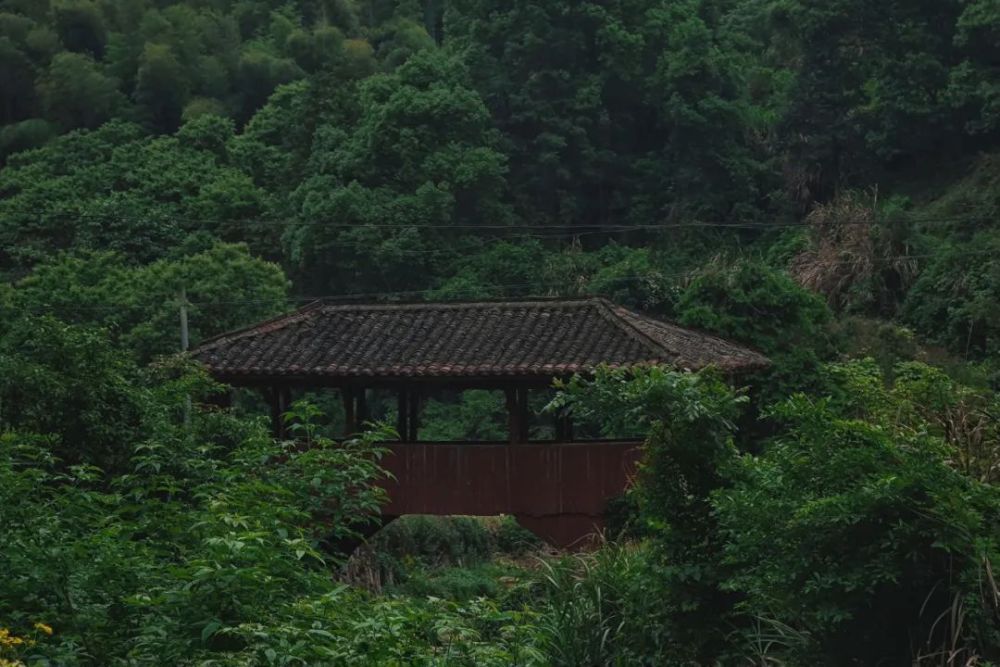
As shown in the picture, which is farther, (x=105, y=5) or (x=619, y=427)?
(x=105, y=5)

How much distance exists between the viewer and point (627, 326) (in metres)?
19.3

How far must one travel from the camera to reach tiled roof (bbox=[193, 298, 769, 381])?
18.8 m

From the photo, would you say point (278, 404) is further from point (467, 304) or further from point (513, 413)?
point (513, 413)

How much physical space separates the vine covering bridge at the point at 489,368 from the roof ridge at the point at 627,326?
0.02 meters

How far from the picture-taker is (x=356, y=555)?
Result: 23234mm

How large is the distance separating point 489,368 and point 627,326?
183 centimetres

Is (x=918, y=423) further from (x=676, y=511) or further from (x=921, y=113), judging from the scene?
(x=921, y=113)

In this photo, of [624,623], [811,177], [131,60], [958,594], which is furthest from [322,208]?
[958,594]

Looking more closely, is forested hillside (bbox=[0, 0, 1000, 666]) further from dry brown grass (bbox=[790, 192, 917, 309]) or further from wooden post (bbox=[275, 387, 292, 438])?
wooden post (bbox=[275, 387, 292, 438])

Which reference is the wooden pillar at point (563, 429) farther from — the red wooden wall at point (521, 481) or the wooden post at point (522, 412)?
the red wooden wall at point (521, 481)

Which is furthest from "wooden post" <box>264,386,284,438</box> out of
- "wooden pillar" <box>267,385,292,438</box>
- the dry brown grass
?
the dry brown grass

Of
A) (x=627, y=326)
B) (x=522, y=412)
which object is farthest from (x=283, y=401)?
(x=627, y=326)

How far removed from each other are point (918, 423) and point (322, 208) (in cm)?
2502

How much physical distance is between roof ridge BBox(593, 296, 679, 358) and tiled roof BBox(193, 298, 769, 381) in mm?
13
